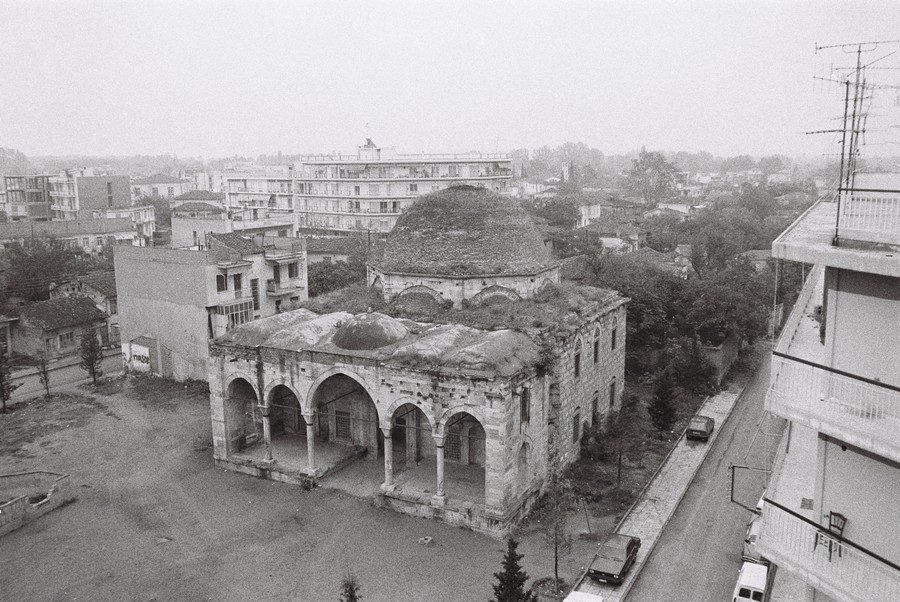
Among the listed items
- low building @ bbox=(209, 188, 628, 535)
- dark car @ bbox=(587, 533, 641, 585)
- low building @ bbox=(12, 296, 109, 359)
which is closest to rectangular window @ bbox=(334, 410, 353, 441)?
low building @ bbox=(209, 188, 628, 535)

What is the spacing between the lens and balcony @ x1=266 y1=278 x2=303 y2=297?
38000 mm

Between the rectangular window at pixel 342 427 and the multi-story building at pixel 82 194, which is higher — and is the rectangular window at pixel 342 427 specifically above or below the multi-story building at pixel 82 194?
below

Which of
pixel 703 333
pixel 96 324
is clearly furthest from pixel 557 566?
pixel 96 324

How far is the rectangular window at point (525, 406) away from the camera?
2116 cm

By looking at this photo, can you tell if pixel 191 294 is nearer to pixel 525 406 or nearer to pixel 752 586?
pixel 525 406

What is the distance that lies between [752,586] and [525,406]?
7711mm

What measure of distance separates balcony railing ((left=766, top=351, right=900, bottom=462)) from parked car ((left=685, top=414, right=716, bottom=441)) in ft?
64.7

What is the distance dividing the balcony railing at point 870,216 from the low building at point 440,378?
497 inches

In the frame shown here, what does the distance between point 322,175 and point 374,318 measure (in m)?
42.3

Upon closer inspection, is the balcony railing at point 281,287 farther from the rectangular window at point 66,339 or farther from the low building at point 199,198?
the low building at point 199,198

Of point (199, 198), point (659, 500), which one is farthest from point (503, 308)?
point (199, 198)

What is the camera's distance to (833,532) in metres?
8.23

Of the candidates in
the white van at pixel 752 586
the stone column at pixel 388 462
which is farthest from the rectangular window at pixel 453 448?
the white van at pixel 752 586

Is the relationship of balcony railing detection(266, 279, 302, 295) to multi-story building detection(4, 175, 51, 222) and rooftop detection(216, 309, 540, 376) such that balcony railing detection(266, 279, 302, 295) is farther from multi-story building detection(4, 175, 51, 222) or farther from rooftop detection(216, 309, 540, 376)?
multi-story building detection(4, 175, 51, 222)
